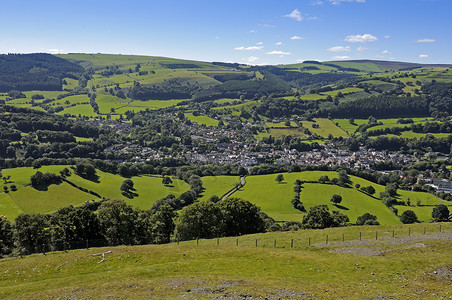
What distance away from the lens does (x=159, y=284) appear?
32625 mm

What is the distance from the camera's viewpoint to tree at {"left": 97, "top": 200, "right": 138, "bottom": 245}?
63094mm

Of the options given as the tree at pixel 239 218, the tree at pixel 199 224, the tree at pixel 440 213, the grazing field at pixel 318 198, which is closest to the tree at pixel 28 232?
the tree at pixel 199 224

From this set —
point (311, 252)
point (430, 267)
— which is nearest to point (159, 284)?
point (311, 252)

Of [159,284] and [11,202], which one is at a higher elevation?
[159,284]

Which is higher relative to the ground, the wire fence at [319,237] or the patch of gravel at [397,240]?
the patch of gravel at [397,240]

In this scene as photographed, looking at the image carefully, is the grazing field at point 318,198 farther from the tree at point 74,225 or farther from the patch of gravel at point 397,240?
the tree at point 74,225

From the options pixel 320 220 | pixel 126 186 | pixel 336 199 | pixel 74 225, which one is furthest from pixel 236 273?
pixel 126 186

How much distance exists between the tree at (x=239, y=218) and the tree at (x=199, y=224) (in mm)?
2059

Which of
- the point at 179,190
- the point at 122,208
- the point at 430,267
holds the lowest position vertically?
the point at 179,190

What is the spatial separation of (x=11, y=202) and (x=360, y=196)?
136862 millimetres

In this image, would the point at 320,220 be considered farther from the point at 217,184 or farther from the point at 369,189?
the point at 217,184

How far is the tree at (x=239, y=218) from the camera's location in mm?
68812

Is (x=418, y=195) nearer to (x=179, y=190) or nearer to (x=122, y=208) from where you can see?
(x=179, y=190)

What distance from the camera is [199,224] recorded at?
6725cm
